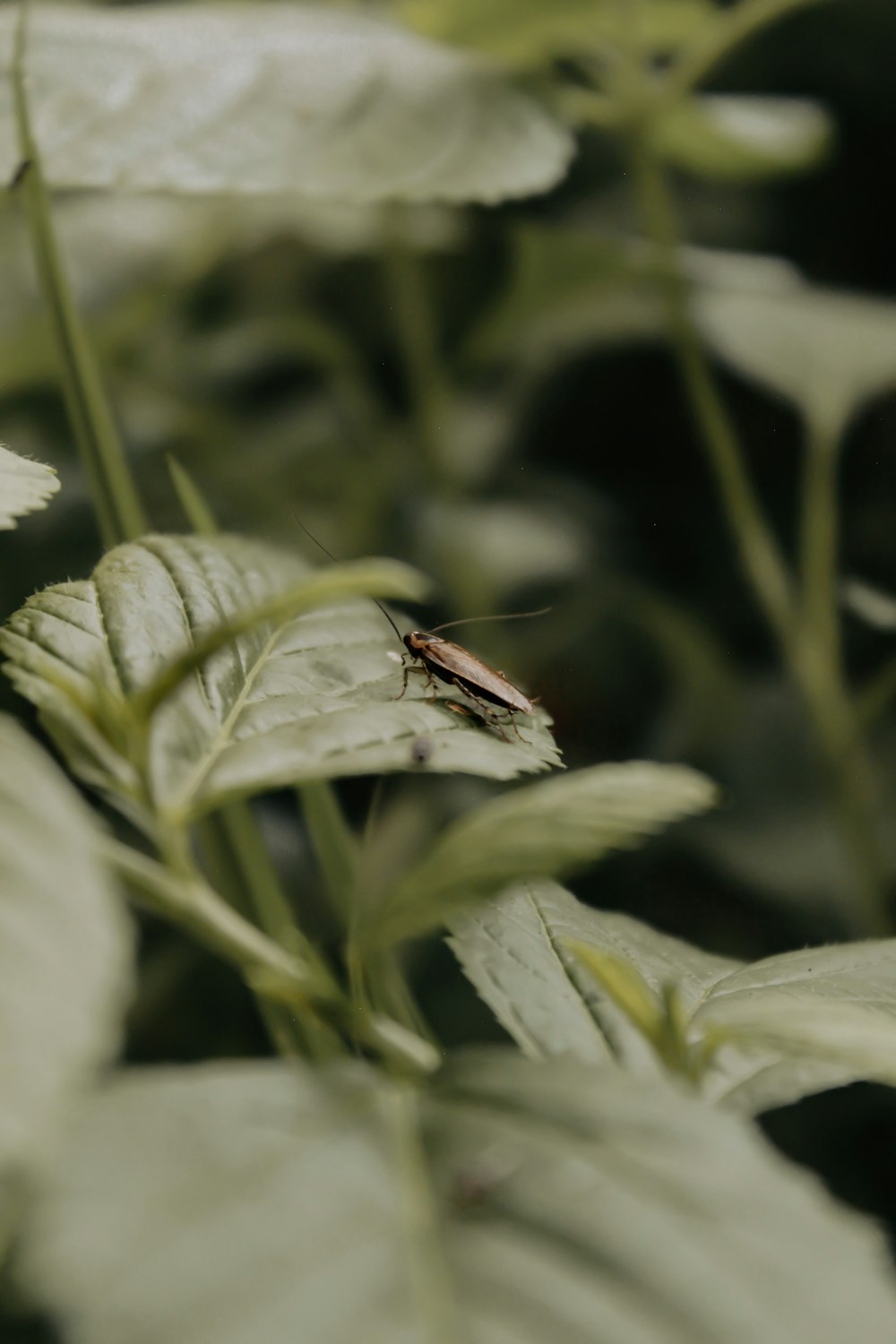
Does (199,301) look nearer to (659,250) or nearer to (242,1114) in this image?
(659,250)

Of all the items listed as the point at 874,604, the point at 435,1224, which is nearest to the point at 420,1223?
the point at 435,1224

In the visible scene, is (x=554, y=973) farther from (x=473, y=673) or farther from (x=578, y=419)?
(x=578, y=419)

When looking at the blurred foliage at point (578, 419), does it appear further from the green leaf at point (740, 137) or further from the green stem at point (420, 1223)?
the green stem at point (420, 1223)

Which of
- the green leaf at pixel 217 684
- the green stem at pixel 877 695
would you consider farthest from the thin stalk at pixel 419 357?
the green leaf at pixel 217 684

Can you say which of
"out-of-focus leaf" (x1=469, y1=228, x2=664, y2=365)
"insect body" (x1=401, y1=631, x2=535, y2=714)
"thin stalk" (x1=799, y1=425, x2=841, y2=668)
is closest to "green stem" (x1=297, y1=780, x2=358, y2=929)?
"insect body" (x1=401, y1=631, x2=535, y2=714)

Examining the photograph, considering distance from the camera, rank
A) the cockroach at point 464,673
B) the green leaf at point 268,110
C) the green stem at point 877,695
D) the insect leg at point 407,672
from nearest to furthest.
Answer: the insect leg at point 407,672 < the cockroach at point 464,673 < the green leaf at point 268,110 < the green stem at point 877,695

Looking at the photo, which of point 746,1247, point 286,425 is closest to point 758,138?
point 286,425

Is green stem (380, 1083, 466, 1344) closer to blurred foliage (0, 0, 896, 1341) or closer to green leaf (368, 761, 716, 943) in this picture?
green leaf (368, 761, 716, 943)
